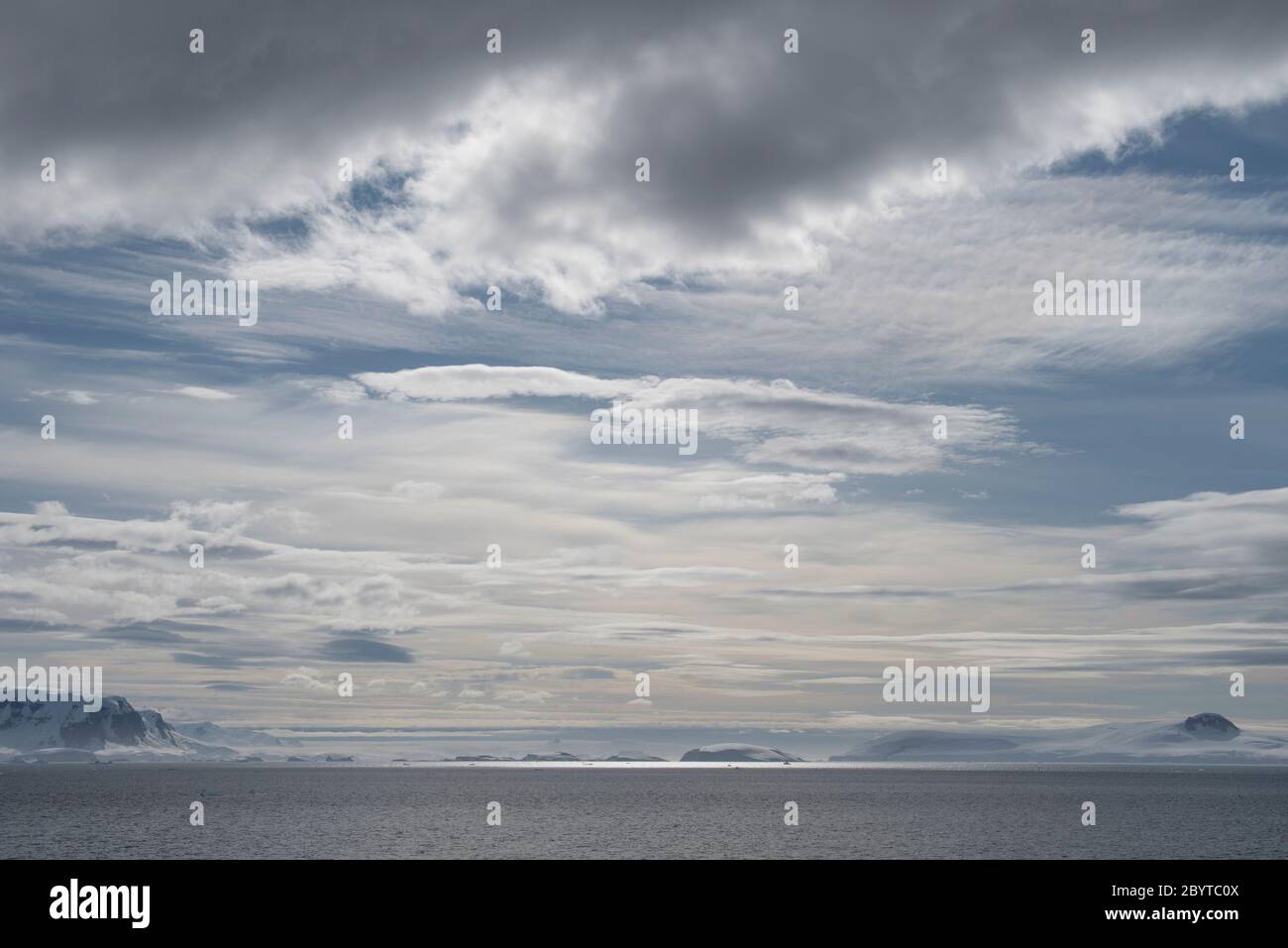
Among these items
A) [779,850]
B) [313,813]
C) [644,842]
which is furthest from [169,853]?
[313,813]

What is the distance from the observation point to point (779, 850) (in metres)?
122
